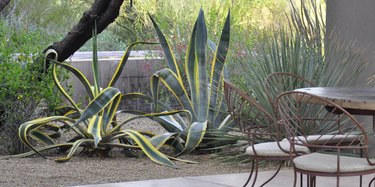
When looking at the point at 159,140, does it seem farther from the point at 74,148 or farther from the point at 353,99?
the point at 353,99

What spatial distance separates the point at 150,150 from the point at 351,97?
328cm

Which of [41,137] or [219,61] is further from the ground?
[219,61]

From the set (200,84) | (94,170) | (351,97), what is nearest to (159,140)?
(200,84)

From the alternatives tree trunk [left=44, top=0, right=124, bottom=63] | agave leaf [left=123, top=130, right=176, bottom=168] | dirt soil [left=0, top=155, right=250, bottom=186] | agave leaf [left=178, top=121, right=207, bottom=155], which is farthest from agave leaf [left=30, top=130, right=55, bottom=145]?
agave leaf [left=178, top=121, right=207, bottom=155]

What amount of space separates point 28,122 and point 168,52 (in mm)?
1817

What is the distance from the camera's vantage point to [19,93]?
954 cm

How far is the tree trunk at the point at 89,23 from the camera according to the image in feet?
31.6

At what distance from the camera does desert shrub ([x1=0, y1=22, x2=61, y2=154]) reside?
371 inches

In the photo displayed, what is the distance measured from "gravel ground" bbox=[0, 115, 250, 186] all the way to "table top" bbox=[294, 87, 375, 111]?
7.40 ft

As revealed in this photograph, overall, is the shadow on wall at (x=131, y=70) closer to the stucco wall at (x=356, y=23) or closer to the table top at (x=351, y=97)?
the stucco wall at (x=356, y=23)

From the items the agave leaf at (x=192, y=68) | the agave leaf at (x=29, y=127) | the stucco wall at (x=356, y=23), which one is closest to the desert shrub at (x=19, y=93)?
the agave leaf at (x=29, y=127)

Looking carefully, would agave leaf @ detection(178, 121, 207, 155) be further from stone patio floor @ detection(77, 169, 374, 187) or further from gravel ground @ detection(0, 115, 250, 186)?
stone patio floor @ detection(77, 169, 374, 187)

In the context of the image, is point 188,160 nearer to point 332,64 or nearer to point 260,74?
point 260,74

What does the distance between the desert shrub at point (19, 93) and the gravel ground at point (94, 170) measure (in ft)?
2.17
